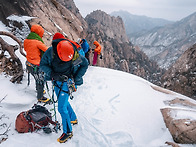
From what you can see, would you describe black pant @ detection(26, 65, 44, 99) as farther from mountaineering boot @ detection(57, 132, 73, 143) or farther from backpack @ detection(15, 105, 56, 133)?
mountaineering boot @ detection(57, 132, 73, 143)

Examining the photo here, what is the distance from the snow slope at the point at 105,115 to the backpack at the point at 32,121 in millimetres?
150

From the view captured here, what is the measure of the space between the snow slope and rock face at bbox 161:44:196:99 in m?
7.22

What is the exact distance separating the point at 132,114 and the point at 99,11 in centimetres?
11115

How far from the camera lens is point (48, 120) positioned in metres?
4.01

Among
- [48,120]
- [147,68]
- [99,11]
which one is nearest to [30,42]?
[48,120]

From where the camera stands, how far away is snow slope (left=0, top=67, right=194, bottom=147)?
3.82 meters

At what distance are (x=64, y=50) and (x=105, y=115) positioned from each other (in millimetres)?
2962

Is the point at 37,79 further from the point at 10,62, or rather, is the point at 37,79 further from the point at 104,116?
the point at 104,116

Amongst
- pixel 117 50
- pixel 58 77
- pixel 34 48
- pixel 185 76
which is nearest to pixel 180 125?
pixel 58 77

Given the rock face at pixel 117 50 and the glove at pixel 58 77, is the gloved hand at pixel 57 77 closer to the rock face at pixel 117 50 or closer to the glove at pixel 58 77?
the glove at pixel 58 77

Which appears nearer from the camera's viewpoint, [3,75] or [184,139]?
[184,139]

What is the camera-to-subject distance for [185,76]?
12828 millimetres

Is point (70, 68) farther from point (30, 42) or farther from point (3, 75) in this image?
point (3, 75)

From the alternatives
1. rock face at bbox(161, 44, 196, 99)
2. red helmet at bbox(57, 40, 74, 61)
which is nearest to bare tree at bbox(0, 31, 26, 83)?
red helmet at bbox(57, 40, 74, 61)
